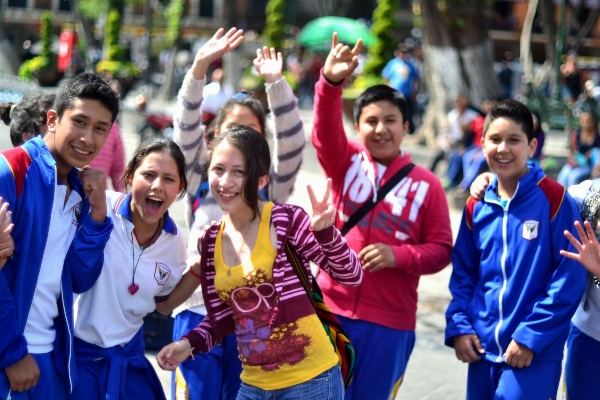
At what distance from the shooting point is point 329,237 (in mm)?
3193

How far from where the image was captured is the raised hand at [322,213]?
3.14 metres

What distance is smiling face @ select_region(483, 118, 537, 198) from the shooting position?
Result: 12.7 ft

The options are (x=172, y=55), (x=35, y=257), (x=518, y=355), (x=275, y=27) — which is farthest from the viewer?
(x=275, y=27)

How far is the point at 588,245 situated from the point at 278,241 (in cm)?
126

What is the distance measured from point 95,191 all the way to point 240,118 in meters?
1.15

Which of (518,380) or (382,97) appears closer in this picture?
(518,380)

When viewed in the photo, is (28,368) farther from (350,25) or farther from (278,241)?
(350,25)

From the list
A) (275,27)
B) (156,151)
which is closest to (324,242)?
(156,151)

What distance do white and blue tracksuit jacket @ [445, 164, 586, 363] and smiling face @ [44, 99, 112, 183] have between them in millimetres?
1799

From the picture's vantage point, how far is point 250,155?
3.40 m

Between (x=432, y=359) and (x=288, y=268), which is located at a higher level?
(x=288, y=268)

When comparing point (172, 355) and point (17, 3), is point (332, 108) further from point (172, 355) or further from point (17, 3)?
point (17, 3)

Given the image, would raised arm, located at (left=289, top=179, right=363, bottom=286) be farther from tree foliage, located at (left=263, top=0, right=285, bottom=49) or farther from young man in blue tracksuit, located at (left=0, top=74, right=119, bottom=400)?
tree foliage, located at (left=263, top=0, right=285, bottom=49)

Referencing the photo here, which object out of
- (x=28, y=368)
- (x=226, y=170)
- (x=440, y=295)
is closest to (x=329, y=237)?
(x=226, y=170)
